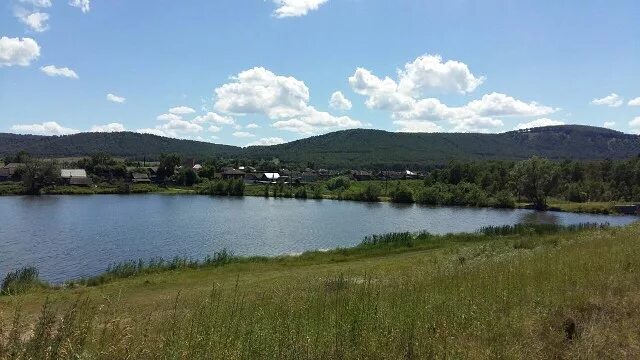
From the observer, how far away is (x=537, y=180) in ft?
331

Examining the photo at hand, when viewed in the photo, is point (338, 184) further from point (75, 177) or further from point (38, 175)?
point (38, 175)

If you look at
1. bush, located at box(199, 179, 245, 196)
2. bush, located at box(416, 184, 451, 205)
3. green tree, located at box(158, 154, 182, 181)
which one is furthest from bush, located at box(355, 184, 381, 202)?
green tree, located at box(158, 154, 182, 181)

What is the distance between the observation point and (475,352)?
4.85 metres

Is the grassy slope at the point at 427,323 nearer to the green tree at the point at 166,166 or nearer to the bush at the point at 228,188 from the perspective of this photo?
the bush at the point at 228,188

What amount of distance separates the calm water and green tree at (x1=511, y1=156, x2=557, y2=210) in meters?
8.85

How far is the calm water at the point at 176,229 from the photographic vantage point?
40.2 meters

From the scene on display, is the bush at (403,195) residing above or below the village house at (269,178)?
below

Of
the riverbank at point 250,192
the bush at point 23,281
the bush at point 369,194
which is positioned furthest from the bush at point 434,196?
the bush at point 23,281

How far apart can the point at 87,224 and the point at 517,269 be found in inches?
2426

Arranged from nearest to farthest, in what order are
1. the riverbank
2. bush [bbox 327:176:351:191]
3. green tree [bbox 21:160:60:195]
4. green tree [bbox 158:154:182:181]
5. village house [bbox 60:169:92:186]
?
the riverbank → green tree [bbox 21:160:60:195] → village house [bbox 60:169:92:186] → bush [bbox 327:176:351:191] → green tree [bbox 158:154:182:181]

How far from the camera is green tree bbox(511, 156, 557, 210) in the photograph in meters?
99.3

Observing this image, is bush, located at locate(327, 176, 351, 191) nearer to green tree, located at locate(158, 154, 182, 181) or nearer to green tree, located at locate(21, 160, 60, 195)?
green tree, located at locate(158, 154, 182, 181)

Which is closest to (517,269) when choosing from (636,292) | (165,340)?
(636,292)

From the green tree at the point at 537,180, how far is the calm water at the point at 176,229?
348 inches
